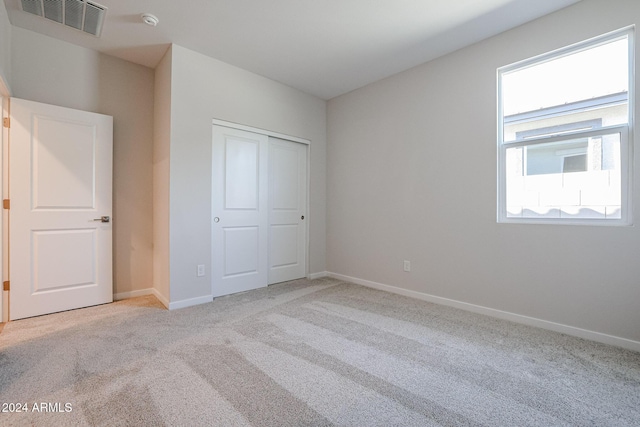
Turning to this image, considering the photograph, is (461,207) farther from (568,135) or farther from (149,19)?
(149,19)

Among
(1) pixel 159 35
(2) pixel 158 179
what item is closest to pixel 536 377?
(2) pixel 158 179

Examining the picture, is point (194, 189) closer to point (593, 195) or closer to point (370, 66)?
point (370, 66)

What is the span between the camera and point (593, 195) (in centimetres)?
238

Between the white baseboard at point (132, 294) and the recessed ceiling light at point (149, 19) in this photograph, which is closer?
the recessed ceiling light at point (149, 19)

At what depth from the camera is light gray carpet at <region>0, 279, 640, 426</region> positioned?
1461mm

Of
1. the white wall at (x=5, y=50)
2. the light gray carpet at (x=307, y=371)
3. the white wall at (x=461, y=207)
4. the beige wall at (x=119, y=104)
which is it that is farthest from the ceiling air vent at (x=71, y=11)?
the white wall at (x=461, y=207)

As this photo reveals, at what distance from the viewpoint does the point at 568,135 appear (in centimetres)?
249

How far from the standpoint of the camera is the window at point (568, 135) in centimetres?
228

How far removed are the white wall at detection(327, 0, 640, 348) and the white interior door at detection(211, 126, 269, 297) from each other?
117cm

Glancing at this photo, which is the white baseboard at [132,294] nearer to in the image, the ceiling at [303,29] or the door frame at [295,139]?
the door frame at [295,139]

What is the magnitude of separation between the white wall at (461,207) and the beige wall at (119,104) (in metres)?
Result: 2.52

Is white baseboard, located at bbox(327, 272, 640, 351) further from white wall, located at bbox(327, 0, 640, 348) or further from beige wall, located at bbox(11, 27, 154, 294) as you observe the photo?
beige wall, located at bbox(11, 27, 154, 294)

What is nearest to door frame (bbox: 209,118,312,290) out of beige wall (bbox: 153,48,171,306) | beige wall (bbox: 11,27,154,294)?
beige wall (bbox: 153,48,171,306)

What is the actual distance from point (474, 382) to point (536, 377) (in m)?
0.43
